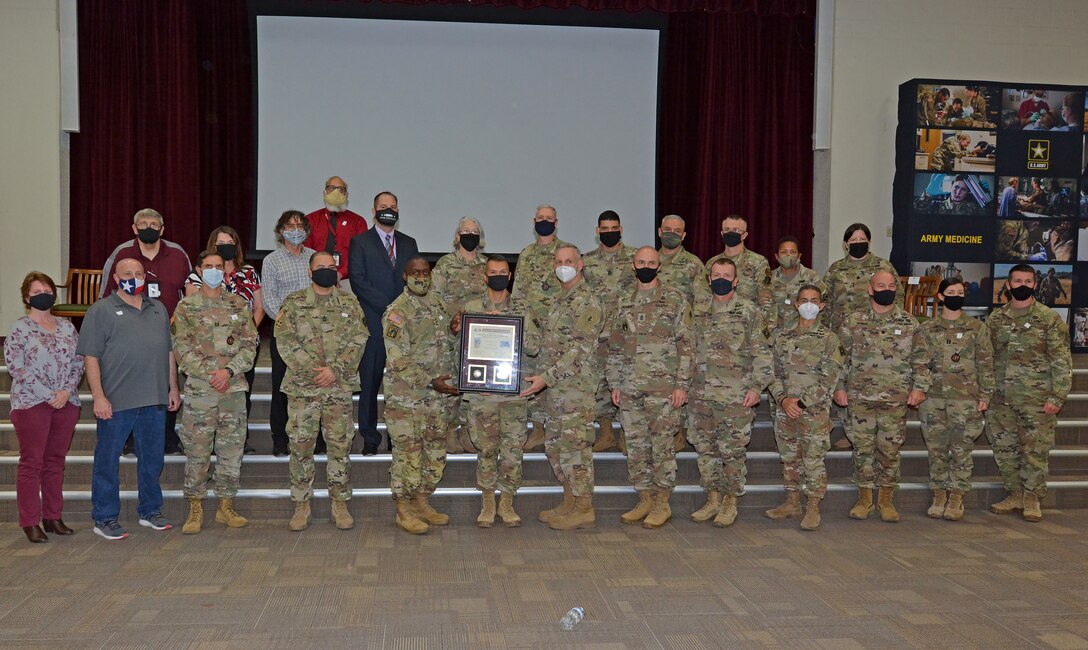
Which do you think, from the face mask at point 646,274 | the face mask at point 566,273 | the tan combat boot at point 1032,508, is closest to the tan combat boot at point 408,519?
the face mask at point 566,273

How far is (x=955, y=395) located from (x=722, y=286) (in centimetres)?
179

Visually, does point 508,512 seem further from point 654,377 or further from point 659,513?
point 654,377

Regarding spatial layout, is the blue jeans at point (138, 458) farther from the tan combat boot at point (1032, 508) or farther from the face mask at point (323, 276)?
the tan combat boot at point (1032, 508)

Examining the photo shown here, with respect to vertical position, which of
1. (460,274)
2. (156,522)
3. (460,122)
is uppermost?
(460,122)

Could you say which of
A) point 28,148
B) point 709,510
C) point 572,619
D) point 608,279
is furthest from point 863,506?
point 28,148

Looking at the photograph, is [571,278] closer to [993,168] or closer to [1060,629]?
[1060,629]

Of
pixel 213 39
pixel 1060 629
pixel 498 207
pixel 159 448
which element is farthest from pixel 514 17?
pixel 1060 629

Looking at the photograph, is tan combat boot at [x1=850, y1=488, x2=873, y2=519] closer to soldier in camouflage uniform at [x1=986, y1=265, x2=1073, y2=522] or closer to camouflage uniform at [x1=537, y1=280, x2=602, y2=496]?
soldier in camouflage uniform at [x1=986, y1=265, x2=1073, y2=522]

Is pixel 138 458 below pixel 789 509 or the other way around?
the other way around

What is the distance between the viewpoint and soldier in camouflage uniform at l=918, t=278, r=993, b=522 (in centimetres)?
586

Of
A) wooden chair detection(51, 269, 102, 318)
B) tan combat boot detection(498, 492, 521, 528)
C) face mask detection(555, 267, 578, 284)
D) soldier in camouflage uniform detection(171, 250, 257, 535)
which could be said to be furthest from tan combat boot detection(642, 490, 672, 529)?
wooden chair detection(51, 269, 102, 318)

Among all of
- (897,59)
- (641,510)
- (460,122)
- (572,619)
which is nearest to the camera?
(572,619)

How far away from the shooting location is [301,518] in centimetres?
541

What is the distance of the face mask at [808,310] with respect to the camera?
562 centimetres
